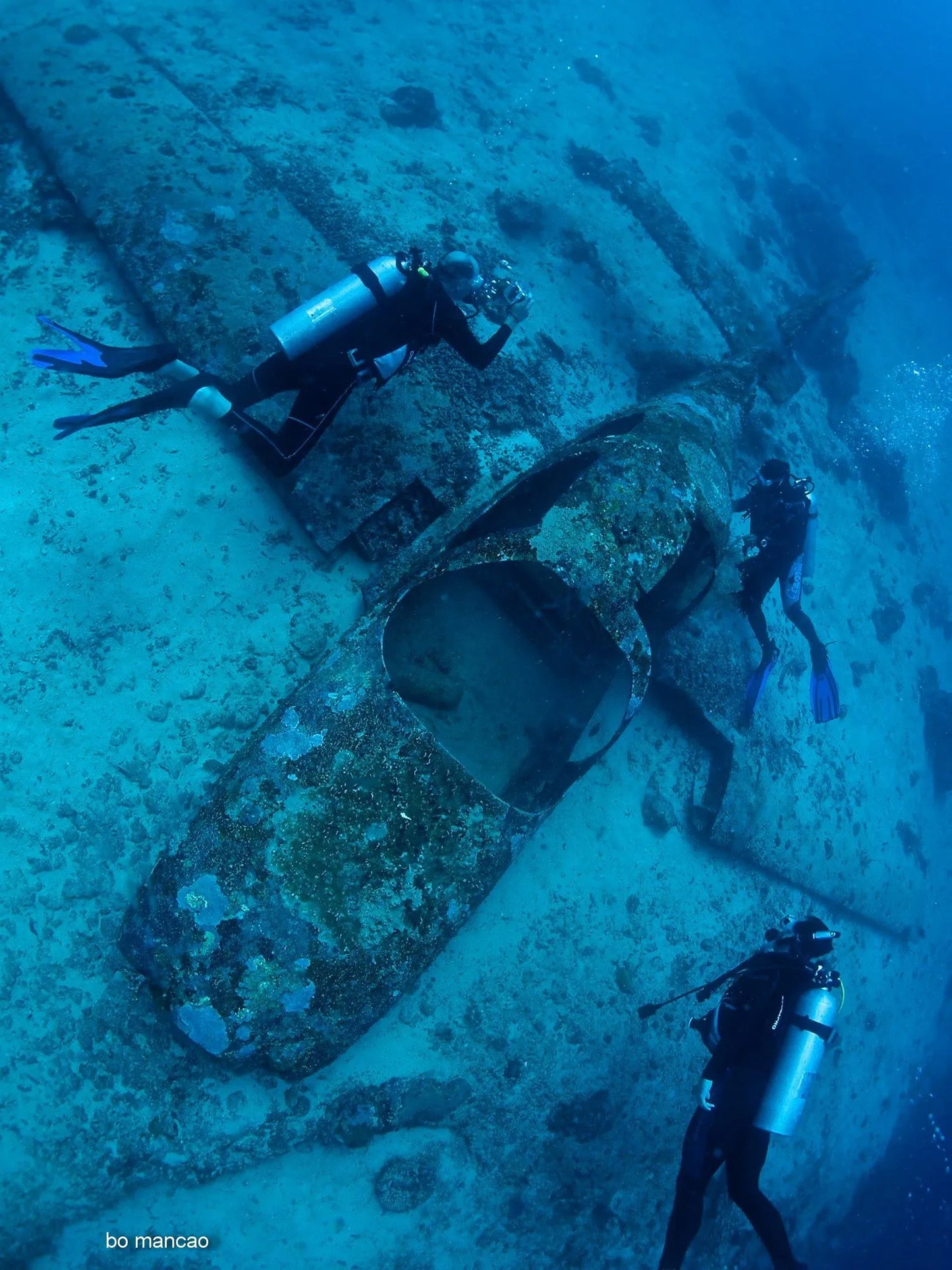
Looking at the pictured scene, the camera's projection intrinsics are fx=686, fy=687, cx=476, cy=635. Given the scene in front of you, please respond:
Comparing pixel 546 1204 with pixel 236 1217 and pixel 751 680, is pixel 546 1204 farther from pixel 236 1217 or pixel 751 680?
pixel 751 680

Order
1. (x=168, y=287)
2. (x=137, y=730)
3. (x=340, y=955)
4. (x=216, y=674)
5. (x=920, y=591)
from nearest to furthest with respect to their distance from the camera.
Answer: (x=340, y=955) → (x=137, y=730) → (x=216, y=674) → (x=168, y=287) → (x=920, y=591)

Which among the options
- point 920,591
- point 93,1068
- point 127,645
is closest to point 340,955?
point 93,1068

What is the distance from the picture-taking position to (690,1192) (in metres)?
4.48

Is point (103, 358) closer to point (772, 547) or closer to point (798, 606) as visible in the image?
point (772, 547)

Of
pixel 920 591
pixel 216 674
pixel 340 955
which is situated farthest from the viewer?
pixel 920 591

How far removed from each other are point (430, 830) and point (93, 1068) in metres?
2.36

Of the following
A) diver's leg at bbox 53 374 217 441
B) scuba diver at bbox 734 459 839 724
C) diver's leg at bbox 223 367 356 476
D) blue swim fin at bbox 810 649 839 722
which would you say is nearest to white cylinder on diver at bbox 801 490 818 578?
scuba diver at bbox 734 459 839 724

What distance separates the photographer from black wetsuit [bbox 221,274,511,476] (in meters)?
4.83

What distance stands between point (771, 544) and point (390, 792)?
5390 mm

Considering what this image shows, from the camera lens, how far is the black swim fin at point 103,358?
477 centimetres

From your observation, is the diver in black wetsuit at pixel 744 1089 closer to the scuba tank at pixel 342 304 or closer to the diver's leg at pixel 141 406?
the scuba tank at pixel 342 304

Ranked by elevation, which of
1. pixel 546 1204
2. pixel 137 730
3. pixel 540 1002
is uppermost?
pixel 137 730

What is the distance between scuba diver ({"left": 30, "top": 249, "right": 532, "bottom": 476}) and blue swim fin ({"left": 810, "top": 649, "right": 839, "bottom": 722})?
562 cm

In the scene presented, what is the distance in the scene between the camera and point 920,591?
13.1 meters
